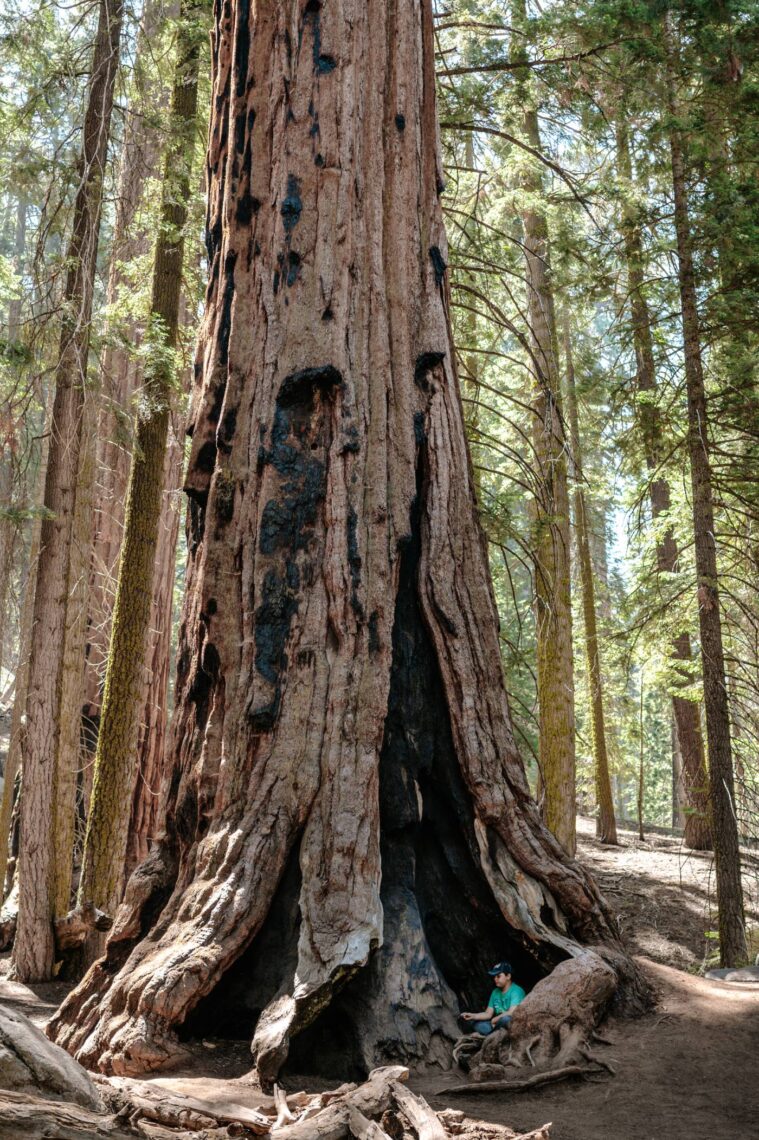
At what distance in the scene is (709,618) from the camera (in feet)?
31.1

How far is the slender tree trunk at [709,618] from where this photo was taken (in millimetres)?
8969

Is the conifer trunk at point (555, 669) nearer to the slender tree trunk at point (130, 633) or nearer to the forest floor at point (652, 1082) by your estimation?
the slender tree trunk at point (130, 633)

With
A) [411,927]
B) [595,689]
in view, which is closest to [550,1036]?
[411,927]

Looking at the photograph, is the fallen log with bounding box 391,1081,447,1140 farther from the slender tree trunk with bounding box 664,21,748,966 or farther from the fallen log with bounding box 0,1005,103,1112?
the slender tree trunk with bounding box 664,21,748,966

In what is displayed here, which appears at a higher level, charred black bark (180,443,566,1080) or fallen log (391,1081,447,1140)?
charred black bark (180,443,566,1080)

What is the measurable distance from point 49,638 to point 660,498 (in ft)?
40.8

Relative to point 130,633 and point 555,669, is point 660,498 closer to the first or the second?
point 555,669

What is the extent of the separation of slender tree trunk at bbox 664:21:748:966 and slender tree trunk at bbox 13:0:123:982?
619cm

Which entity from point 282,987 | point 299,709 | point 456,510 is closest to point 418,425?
point 456,510

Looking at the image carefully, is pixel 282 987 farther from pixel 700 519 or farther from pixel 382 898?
pixel 700 519

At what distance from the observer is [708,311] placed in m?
10.0

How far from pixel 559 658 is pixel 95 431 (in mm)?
6270

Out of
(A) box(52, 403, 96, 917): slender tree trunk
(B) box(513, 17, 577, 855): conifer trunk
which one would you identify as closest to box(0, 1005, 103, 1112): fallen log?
(A) box(52, 403, 96, 917): slender tree trunk

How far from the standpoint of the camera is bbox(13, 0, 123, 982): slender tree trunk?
980 centimetres
